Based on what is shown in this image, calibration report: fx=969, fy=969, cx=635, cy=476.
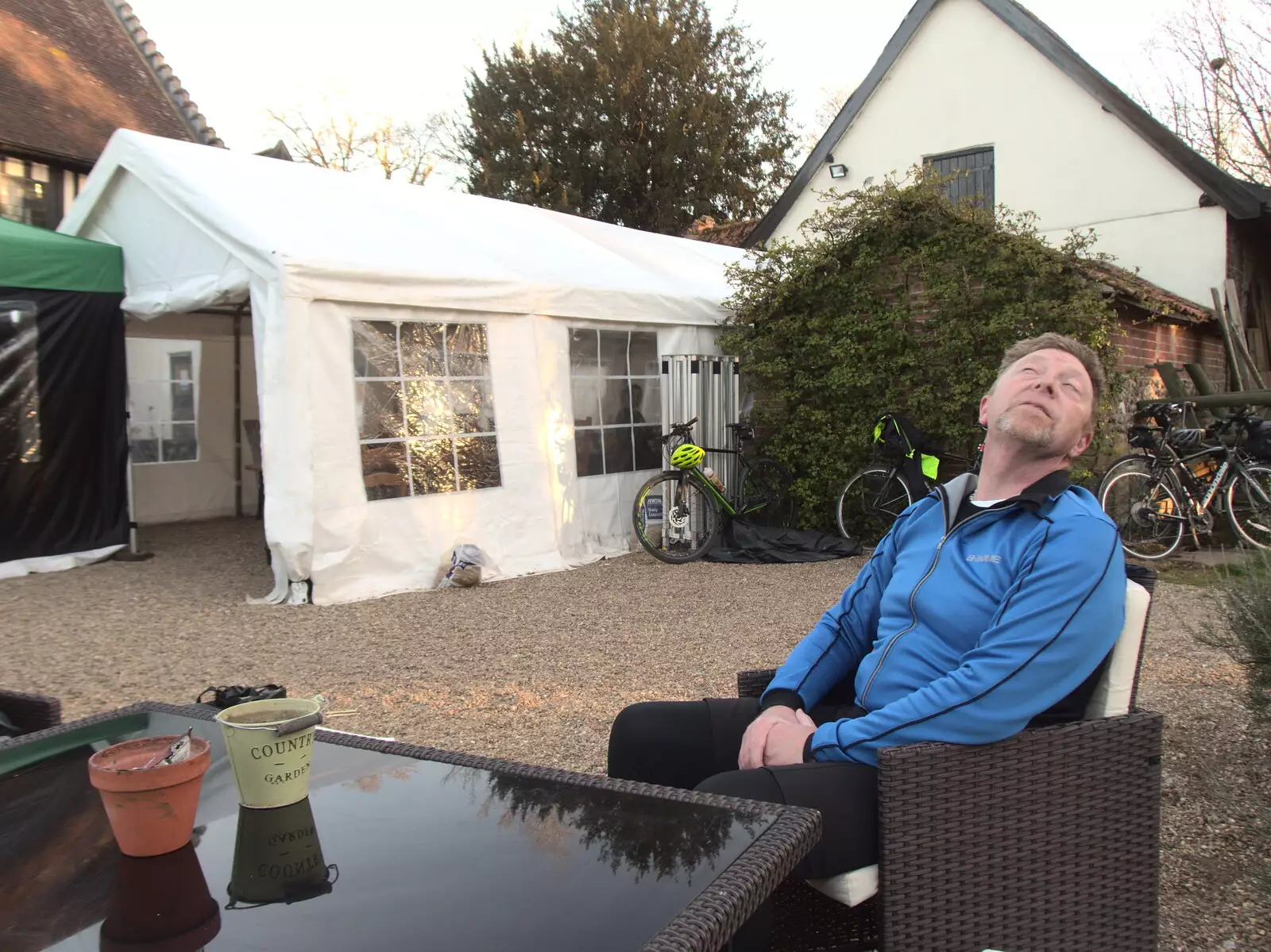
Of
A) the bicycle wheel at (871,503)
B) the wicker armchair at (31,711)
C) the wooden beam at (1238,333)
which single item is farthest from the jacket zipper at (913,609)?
the wooden beam at (1238,333)

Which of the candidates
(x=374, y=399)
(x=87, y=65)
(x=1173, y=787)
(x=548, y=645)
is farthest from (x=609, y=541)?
(x=87, y=65)

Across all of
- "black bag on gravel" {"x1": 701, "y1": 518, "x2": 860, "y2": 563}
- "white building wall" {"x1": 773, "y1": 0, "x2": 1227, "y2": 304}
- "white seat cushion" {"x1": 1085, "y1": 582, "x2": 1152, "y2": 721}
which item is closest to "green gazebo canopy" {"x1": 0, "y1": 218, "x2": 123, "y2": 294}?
"black bag on gravel" {"x1": 701, "y1": 518, "x2": 860, "y2": 563}

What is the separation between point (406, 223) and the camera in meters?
7.17

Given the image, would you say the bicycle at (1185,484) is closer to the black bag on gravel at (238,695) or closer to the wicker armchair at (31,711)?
the black bag on gravel at (238,695)

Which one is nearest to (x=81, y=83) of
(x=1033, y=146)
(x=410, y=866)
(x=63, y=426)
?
(x=63, y=426)

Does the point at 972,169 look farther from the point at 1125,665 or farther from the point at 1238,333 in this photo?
the point at 1125,665

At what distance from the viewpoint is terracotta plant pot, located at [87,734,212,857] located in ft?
3.92

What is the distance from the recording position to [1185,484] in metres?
6.92

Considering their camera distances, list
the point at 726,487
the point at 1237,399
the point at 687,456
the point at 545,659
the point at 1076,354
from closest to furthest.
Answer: the point at 1076,354, the point at 545,659, the point at 687,456, the point at 1237,399, the point at 726,487

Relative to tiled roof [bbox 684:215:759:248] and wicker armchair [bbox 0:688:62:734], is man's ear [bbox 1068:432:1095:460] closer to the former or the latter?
wicker armchair [bbox 0:688:62:734]

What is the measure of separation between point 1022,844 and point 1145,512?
6267 millimetres

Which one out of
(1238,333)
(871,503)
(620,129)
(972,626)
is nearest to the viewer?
(972,626)

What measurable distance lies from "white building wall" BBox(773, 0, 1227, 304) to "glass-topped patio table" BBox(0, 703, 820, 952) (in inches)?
464

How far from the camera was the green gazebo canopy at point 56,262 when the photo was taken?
6.61 metres
